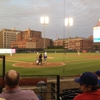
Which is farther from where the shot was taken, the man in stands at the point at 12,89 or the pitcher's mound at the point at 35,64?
the pitcher's mound at the point at 35,64

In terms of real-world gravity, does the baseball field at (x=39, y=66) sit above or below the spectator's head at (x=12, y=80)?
below

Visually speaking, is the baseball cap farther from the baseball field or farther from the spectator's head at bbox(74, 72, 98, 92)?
the baseball field

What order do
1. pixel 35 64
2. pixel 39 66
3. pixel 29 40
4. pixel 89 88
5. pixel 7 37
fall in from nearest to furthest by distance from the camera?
pixel 89 88, pixel 7 37, pixel 29 40, pixel 39 66, pixel 35 64

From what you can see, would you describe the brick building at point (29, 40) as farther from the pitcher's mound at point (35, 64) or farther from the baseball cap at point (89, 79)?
the baseball cap at point (89, 79)

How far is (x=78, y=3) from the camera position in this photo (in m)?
8.97

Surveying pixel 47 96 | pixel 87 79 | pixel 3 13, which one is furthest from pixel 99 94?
pixel 3 13

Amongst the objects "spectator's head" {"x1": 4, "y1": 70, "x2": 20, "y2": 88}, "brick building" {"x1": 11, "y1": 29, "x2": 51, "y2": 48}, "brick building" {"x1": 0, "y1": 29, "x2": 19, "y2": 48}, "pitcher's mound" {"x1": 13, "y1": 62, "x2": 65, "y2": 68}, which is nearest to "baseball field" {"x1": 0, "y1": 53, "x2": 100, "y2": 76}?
"pitcher's mound" {"x1": 13, "y1": 62, "x2": 65, "y2": 68}

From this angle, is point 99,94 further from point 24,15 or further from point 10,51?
point 24,15

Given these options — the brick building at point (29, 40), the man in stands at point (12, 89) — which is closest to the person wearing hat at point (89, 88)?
the man in stands at point (12, 89)

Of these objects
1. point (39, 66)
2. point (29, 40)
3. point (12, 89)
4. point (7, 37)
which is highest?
point (7, 37)

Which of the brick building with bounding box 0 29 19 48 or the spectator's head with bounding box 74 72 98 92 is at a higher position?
the brick building with bounding box 0 29 19 48

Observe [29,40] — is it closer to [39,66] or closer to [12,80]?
[39,66]

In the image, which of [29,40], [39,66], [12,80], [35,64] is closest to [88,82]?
[12,80]

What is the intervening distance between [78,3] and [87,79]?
7.67 m
